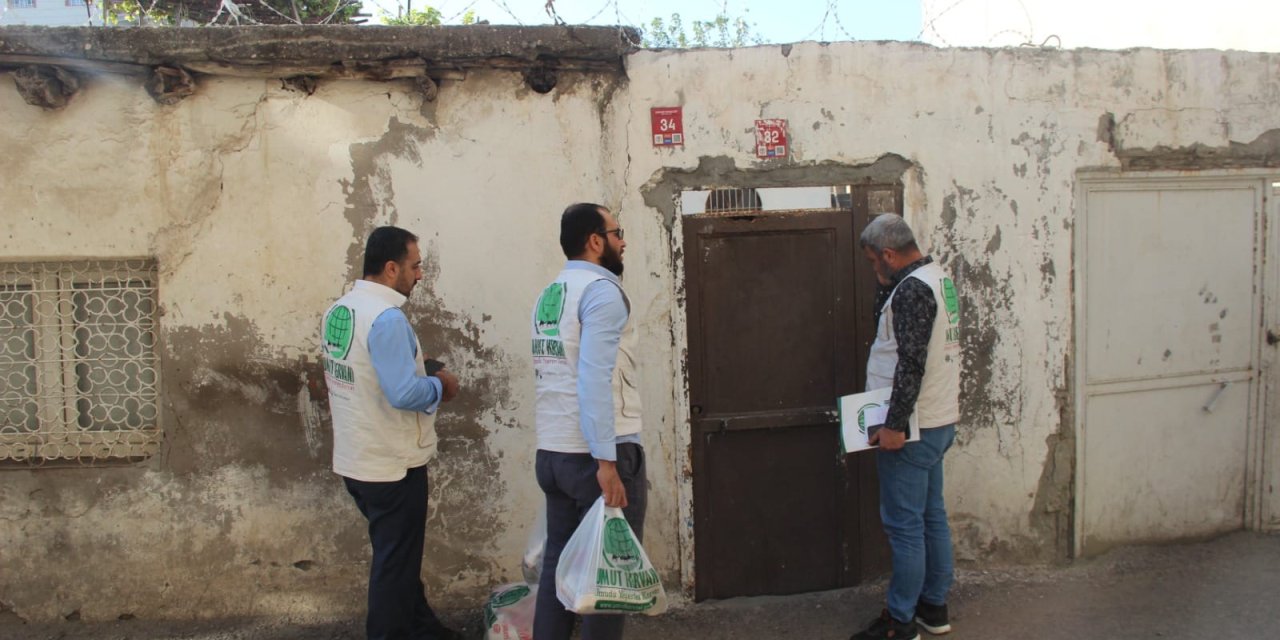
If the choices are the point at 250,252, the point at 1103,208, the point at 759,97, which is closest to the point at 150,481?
the point at 250,252

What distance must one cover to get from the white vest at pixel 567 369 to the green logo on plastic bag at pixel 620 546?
26 cm

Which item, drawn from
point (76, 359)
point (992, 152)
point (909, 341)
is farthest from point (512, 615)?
point (992, 152)

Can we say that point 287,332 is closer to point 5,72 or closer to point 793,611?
point 5,72

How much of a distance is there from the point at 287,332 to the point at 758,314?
2.06 m

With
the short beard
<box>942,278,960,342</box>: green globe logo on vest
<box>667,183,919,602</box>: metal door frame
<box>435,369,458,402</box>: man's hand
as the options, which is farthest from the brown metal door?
<box>435,369,458,402</box>: man's hand

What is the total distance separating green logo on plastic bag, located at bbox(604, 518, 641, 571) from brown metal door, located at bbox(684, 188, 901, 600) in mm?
1118

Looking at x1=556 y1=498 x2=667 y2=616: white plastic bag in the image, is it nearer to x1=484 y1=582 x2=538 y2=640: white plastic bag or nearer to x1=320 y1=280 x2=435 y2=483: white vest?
x1=484 y1=582 x2=538 y2=640: white plastic bag

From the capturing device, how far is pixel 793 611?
12.5 ft

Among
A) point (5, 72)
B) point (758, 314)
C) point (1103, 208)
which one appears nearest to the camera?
point (5, 72)

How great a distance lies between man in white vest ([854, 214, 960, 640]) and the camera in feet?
10.2

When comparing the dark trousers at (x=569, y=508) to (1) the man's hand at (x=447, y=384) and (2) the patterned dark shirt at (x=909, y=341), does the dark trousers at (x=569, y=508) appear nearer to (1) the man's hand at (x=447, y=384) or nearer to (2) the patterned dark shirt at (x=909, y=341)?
(1) the man's hand at (x=447, y=384)

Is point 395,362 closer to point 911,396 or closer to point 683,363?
point 683,363

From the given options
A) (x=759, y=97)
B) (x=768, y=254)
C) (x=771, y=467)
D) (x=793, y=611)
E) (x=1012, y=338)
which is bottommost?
(x=793, y=611)

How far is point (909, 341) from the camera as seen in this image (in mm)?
3109
